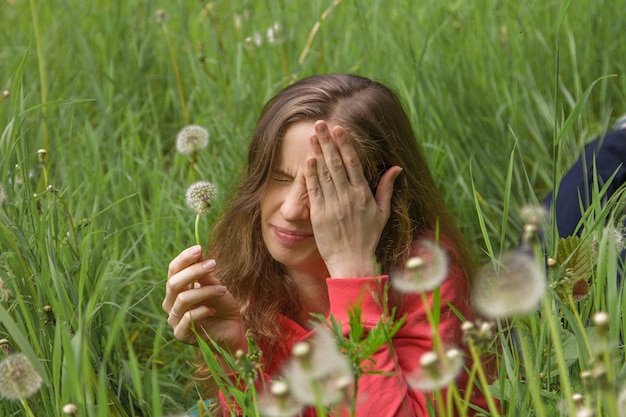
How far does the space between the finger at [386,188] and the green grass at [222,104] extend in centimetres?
31

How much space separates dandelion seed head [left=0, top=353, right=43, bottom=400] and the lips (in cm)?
61

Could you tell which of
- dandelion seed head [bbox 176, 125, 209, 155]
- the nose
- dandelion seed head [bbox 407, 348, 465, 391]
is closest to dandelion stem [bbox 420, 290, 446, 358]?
dandelion seed head [bbox 407, 348, 465, 391]

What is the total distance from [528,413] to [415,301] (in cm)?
50

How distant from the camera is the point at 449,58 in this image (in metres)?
2.65

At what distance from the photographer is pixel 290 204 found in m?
1.57

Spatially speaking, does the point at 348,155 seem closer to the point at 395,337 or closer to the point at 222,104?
the point at 395,337

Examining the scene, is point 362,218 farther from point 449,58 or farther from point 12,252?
point 449,58

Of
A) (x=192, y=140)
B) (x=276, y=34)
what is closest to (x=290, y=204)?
(x=192, y=140)

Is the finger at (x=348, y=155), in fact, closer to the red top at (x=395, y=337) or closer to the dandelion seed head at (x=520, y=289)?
the red top at (x=395, y=337)

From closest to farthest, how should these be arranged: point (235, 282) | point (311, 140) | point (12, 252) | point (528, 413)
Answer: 1. point (528, 413)
2. point (12, 252)
3. point (311, 140)
4. point (235, 282)

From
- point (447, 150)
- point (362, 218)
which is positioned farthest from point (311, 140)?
point (447, 150)

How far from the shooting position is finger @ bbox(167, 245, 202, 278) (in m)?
1.43

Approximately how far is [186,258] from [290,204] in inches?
8.9

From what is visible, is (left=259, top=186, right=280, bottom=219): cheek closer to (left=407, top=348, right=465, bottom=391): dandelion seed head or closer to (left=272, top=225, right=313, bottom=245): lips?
(left=272, top=225, right=313, bottom=245): lips
